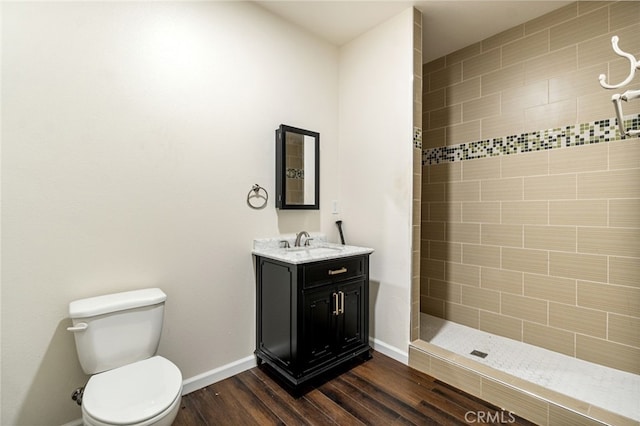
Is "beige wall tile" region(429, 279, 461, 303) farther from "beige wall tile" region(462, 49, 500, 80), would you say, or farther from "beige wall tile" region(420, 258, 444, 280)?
"beige wall tile" region(462, 49, 500, 80)

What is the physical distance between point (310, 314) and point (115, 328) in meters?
1.05

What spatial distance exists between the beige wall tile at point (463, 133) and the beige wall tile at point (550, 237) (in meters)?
0.90

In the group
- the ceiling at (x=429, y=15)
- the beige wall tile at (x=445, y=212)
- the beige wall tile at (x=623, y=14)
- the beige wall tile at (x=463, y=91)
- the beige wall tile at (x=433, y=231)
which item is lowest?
the beige wall tile at (x=433, y=231)

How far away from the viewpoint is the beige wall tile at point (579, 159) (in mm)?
2033

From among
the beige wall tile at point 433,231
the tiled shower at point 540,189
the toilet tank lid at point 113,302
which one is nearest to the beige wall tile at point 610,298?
the tiled shower at point 540,189

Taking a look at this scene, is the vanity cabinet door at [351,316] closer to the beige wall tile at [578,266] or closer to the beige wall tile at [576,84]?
A: the beige wall tile at [578,266]

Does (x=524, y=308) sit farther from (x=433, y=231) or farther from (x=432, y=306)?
(x=433, y=231)

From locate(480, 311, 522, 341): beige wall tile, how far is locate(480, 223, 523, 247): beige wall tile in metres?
0.61

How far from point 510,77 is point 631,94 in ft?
3.97

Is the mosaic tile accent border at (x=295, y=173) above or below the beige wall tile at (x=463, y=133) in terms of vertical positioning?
below

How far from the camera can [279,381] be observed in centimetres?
202

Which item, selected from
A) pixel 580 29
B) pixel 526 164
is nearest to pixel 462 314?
pixel 526 164

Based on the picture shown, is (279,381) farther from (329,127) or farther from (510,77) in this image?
(510,77)

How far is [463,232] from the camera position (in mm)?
2775
